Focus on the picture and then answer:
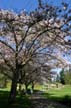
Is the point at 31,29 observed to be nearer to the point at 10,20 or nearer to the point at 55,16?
the point at 10,20

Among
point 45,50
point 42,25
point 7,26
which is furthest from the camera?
point 45,50

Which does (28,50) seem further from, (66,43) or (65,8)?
(65,8)

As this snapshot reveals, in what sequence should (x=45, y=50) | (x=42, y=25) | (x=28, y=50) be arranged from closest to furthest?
1. (x=42, y=25)
2. (x=28, y=50)
3. (x=45, y=50)

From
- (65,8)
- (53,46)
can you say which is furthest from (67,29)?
(53,46)

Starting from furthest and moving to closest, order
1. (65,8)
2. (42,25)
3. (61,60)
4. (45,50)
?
(61,60)
(45,50)
(42,25)
(65,8)

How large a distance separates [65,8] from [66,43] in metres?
5.20

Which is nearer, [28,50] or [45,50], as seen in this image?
[28,50]

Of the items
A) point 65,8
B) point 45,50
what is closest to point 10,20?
point 65,8

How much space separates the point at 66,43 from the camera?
72.2 feet

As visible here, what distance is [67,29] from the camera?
20.5m

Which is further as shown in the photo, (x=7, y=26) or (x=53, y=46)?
(x=53, y=46)

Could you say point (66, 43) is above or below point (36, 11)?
below

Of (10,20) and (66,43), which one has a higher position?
(10,20)

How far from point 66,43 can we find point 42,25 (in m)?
2.13
